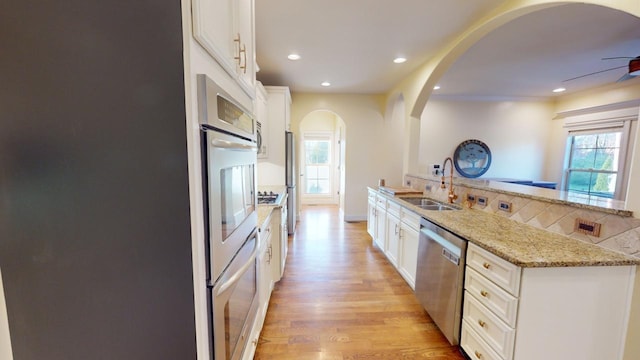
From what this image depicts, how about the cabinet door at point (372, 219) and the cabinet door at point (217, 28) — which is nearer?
the cabinet door at point (217, 28)

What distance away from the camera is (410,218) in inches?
97.2

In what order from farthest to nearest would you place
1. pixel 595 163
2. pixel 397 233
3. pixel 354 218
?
pixel 354 218, pixel 595 163, pixel 397 233

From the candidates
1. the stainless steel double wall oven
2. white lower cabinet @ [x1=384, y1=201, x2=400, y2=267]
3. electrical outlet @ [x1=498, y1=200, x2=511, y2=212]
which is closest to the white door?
white lower cabinet @ [x1=384, y1=201, x2=400, y2=267]

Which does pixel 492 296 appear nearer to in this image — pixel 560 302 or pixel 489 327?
pixel 489 327

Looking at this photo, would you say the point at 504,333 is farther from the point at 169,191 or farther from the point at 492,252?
the point at 169,191

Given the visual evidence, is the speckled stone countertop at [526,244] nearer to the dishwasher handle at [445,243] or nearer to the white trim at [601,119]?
the dishwasher handle at [445,243]

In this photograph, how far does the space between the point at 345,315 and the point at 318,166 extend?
5328 mm

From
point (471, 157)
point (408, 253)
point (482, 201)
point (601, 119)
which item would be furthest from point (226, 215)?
point (601, 119)

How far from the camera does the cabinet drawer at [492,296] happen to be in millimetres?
1297

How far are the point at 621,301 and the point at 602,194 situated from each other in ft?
16.7

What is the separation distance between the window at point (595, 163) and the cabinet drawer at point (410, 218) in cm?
474

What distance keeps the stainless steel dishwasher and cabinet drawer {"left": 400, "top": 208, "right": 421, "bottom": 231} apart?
0.11m

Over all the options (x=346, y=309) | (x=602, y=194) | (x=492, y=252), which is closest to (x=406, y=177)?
(x=346, y=309)

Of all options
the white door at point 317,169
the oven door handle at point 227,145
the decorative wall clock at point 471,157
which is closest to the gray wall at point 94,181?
the oven door handle at point 227,145
